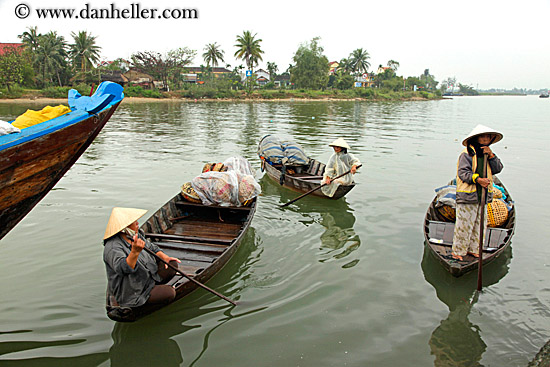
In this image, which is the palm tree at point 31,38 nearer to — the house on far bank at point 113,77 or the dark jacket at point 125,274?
the house on far bank at point 113,77

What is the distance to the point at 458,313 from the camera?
14.7ft

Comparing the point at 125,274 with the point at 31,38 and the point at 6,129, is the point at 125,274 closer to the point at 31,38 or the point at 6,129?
the point at 6,129

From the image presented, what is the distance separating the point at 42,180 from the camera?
13.8ft

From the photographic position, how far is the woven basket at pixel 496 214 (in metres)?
5.88

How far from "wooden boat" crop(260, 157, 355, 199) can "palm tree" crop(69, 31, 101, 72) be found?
141 feet

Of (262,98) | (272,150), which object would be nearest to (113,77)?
(262,98)

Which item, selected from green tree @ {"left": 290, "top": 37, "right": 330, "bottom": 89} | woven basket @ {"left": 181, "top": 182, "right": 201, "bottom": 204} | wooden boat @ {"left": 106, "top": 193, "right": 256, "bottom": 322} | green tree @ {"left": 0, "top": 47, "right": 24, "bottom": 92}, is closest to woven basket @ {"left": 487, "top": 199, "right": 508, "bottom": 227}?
wooden boat @ {"left": 106, "top": 193, "right": 256, "bottom": 322}

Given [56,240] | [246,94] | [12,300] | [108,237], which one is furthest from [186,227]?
[246,94]

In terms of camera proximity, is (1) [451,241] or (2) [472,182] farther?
(1) [451,241]

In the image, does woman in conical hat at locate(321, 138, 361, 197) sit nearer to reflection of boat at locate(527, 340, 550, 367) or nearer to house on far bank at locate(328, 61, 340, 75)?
reflection of boat at locate(527, 340, 550, 367)

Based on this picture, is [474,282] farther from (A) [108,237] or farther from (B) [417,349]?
(A) [108,237]

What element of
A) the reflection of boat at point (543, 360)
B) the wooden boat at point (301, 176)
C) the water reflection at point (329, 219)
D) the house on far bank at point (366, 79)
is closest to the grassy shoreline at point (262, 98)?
the house on far bank at point (366, 79)

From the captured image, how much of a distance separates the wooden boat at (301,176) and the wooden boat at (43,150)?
186 inches

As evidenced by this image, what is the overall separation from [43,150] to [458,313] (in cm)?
497
